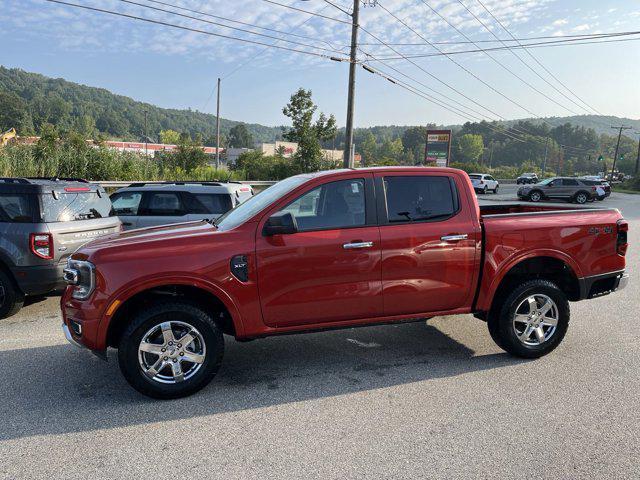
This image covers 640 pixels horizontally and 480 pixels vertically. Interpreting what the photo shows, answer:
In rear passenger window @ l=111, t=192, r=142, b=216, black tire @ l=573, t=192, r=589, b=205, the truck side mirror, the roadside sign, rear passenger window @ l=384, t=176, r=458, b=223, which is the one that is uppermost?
the roadside sign

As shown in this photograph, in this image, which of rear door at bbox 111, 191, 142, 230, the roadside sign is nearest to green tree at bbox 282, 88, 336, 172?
the roadside sign

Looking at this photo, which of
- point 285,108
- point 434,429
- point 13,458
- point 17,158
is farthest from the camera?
point 285,108

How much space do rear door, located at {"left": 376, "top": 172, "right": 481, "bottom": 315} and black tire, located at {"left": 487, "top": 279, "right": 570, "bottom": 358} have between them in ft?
1.27

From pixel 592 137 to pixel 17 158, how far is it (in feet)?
625

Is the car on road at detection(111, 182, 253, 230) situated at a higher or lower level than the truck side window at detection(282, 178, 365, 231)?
lower

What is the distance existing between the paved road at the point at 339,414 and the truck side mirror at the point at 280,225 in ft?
4.40

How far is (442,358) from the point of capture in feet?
15.9

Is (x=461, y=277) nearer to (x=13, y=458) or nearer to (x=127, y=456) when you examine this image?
(x=127, y=456)

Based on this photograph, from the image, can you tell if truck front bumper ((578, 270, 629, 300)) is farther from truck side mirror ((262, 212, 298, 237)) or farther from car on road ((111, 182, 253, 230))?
car on road ((111, 182, 253, 230))

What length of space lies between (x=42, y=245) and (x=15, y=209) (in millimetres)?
580

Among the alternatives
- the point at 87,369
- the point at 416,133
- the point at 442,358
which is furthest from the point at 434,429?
the point at 416,133

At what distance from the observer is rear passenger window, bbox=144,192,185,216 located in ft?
28.4

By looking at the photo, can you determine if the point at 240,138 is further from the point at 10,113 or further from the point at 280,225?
the point at 280,225

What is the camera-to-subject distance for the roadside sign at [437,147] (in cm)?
4241
